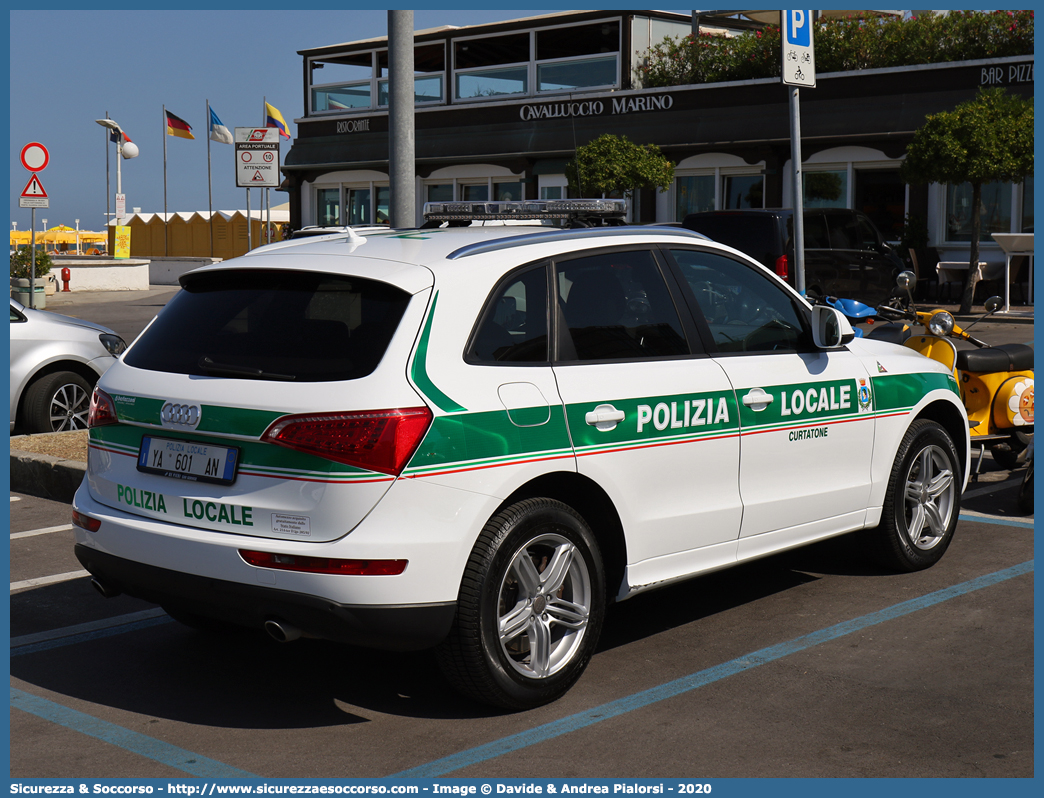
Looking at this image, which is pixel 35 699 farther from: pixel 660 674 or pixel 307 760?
pixel 660 674

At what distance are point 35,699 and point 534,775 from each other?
2.02 m

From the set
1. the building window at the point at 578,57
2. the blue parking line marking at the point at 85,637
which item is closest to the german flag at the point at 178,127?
the building window at the point at 578,57

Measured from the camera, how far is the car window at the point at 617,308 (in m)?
4.62

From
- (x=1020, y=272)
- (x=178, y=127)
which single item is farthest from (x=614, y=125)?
(x=178, y=127)

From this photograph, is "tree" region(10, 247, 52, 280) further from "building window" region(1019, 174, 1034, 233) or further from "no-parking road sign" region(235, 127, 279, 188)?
"building window" region(1019, 174, 1034, 233)

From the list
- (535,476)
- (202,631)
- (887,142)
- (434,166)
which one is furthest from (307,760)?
(434,166)

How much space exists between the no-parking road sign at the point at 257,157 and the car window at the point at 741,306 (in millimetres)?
10027

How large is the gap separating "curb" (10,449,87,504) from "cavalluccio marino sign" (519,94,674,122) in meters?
23.1

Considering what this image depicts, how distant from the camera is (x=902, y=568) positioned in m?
6.09

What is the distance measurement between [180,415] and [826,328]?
295 cm

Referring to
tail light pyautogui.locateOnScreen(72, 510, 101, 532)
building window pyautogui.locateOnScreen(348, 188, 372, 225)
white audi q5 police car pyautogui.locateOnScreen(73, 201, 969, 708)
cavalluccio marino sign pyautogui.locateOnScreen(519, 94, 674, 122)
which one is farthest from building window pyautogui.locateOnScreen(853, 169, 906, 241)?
tail light pyautogui.locateOnScreen(72, 510, 101, 532)

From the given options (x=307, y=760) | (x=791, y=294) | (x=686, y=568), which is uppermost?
(x=791, y=294)

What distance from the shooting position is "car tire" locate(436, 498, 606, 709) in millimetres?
4102

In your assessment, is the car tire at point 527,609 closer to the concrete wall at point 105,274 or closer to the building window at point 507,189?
the building window at point 507,189
